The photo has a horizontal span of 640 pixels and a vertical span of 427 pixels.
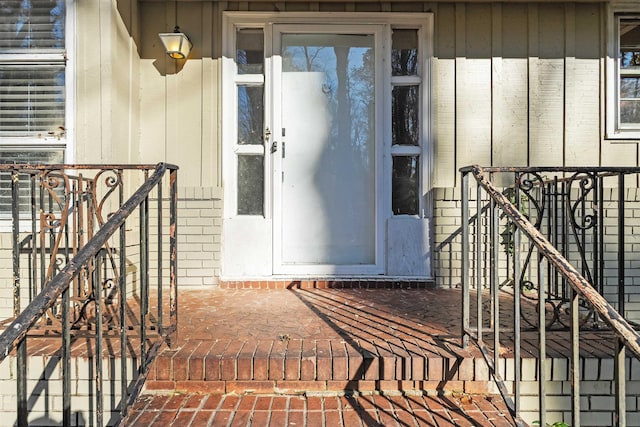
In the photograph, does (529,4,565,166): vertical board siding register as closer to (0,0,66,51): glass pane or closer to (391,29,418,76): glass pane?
(391,29,418,76): glass pane

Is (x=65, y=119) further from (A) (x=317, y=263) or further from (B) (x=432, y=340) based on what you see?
(B) (x=432, y=340)

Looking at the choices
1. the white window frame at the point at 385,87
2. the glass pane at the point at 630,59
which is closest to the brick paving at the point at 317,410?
the white window frame at the point at 385,87

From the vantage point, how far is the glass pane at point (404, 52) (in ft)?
12.2

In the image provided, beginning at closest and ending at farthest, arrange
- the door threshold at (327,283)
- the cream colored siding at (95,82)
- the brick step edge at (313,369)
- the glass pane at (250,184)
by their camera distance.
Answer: the brick step edge at (313,369) < the cream colored siding at (95,82) < the door threshold at (327,283) < the glass pane at (250,184)

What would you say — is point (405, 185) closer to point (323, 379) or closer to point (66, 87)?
point (323, 379)

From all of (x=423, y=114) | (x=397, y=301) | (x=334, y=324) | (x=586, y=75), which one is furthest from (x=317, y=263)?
(x=586, y=75)

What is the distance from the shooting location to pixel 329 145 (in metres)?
3.73

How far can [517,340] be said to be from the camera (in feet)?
5.59

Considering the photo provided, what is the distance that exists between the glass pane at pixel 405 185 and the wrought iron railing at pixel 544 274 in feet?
1.63

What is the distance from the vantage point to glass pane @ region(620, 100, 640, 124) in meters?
3.71

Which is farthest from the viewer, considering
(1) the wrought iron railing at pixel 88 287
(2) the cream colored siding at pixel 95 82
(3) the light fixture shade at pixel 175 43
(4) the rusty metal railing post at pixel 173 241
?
(3) the light fixture shade at pixel 175 43

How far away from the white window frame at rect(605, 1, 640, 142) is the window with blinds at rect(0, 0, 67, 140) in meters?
4.35

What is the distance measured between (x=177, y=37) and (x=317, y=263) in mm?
2192

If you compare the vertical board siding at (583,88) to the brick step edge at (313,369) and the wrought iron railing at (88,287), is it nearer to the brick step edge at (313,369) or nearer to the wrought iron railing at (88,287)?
the brick step edge at (313,369)
